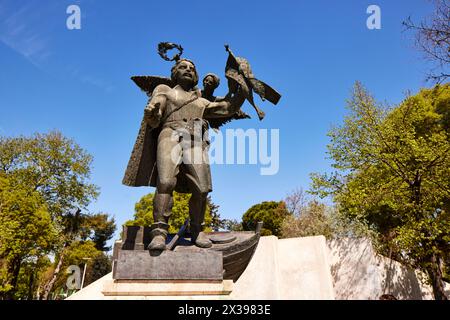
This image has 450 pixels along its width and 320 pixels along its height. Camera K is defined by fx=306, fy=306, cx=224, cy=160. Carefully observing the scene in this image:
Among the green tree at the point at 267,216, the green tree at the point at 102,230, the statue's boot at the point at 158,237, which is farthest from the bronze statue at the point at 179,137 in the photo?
the green tree at the point at 102,230

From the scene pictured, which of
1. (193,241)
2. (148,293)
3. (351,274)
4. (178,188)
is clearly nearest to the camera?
(148,293)

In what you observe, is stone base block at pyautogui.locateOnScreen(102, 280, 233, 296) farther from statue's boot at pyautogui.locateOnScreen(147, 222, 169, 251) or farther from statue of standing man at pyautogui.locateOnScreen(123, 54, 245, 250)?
statue of standing man at pyautogui.locateOnScreen(123, 54, 245, 250)

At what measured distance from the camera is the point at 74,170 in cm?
2522

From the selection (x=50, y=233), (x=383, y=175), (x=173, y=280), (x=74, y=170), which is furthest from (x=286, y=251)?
(x=74, y=170)

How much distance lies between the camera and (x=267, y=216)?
33.9 m

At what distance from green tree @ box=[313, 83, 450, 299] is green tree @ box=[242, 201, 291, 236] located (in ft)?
59.4

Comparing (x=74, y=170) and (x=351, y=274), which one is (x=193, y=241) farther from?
(x=74, y=170)

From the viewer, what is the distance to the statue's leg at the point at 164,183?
141 inches

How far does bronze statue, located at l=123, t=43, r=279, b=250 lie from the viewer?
12.4 feet

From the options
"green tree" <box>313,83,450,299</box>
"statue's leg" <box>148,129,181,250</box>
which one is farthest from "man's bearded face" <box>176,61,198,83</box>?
"green tree" <box>313,83,450,299</box>

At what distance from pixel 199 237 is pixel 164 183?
2.70ft

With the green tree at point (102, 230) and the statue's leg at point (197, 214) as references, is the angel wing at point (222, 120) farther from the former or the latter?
the green tree at point (102, 230)

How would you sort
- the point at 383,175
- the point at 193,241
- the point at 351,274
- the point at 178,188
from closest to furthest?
1. the point at 193,241
2. the point at 178,188
3. the point at 351,274
4. the point at 383,175
